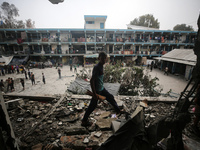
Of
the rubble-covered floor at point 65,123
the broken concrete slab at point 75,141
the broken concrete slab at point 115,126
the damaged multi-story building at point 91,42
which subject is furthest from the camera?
the damaged multi-story building at point 91,42

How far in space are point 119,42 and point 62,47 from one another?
43.5 feet

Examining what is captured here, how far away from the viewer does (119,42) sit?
75.4 ft

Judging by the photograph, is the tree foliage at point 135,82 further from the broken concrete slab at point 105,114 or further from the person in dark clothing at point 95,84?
the person in dark clothing at point 95,84

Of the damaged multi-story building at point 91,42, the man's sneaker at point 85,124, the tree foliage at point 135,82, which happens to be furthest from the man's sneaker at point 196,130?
the damaged multi-story building at point 91,42

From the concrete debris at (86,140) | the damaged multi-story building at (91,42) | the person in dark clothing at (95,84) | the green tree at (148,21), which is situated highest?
the green tree at (148,21)

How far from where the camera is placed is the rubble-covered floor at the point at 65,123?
2.07 meters

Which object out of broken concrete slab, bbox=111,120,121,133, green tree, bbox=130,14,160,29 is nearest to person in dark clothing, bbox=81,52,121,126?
broken concrete slab, bbox=111,120,121,133

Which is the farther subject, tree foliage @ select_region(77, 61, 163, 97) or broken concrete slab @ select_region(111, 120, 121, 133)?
tree foliage @ select_region(77, 61, 163, 97)

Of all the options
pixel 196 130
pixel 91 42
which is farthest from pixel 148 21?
pixel 196 130

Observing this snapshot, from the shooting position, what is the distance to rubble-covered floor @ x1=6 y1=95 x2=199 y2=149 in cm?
207

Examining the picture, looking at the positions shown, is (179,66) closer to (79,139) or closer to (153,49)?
(153,49)

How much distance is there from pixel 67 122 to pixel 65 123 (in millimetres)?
58

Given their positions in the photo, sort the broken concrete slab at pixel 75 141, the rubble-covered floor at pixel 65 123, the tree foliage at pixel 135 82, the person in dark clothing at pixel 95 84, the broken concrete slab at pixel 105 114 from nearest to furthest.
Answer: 1. the broken concrete slab at pixel 75 141
2. the rubble-covered floor at pixel 65 123
3. the person in dark clothing at pixel 95 84
4. the broken concrete slab at pixel 105 114
5. the tree foliage at pixel 135 82

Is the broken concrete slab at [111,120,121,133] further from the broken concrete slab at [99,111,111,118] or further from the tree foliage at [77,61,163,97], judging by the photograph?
the tree foliage at [77,61,163,97]
